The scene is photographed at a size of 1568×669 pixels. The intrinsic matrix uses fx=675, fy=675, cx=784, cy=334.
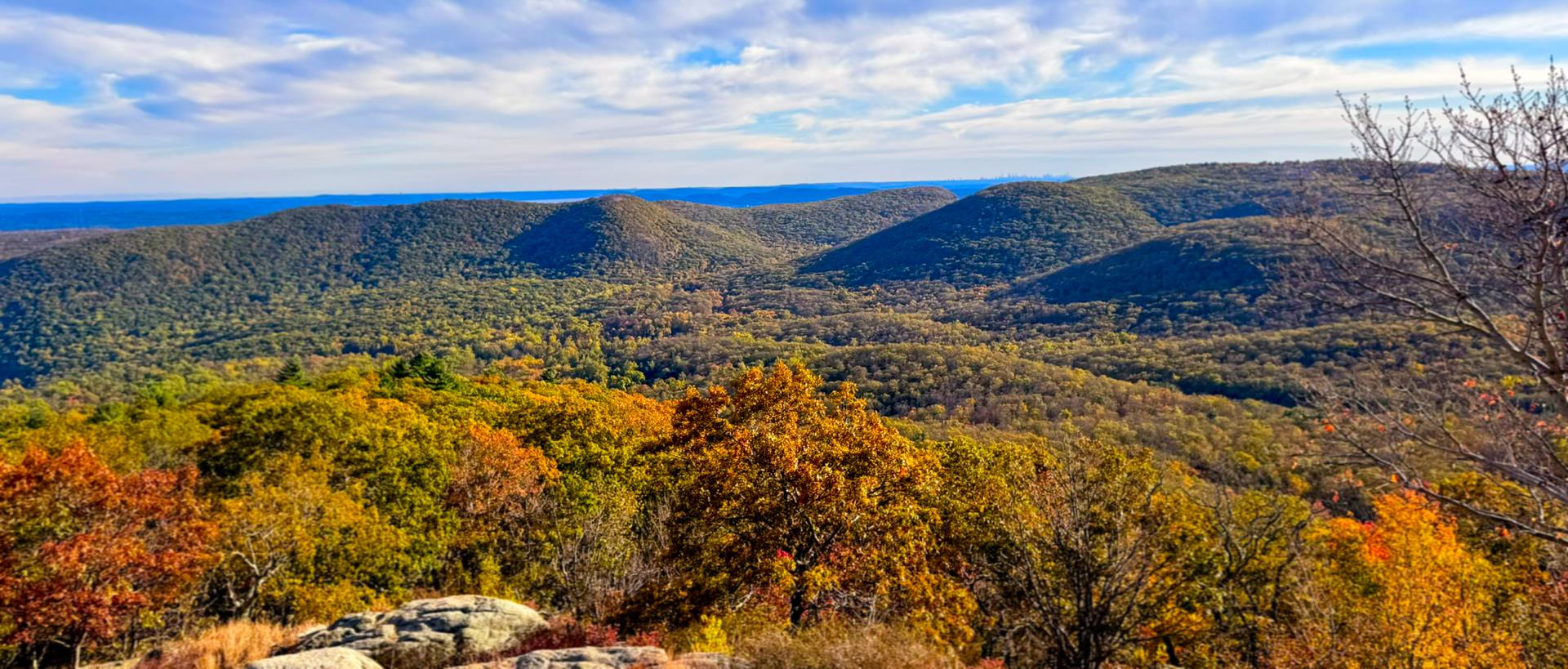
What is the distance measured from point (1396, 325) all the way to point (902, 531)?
403ft

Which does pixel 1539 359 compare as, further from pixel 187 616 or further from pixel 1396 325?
pixel 1396 325

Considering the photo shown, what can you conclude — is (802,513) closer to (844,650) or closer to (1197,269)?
(844,650)

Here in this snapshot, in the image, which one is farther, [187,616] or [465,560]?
[465,560]

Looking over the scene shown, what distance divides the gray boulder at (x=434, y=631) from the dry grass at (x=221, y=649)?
848mm

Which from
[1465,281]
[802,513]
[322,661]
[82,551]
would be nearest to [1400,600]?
[1465,281]

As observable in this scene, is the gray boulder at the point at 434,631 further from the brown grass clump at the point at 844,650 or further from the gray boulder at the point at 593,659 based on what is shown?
the brown grass clump at the point at 844,650

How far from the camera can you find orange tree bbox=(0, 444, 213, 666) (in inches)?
648

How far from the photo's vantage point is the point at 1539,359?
934 cm

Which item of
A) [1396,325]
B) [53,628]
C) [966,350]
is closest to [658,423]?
[53,628]

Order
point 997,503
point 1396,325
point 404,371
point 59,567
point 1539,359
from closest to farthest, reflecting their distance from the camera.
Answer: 1. point 1539,359
2. point 59,567
3. point 997,503
4. point 404,371
5. point 1396,325

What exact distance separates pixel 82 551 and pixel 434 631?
395 inches

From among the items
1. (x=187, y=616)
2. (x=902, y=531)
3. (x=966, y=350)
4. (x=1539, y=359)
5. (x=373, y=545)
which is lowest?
(x=966, y=350)

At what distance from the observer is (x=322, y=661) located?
12281mm

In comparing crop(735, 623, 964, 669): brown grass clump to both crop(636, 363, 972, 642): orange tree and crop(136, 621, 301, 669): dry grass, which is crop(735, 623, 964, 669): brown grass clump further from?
crop(136, 621, 301, 669): dry grass
